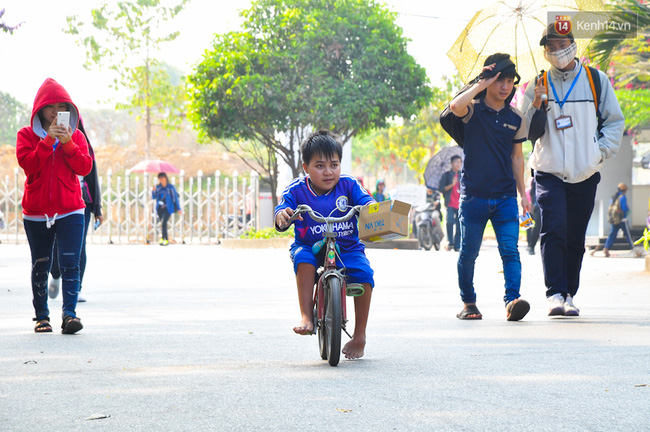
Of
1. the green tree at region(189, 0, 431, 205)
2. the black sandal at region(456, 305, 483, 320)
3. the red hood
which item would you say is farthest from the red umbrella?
the black sandal at region(456, 305, 483, 320)

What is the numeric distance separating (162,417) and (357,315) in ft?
5.96

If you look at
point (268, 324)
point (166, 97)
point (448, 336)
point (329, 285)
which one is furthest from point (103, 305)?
point (166, 97)

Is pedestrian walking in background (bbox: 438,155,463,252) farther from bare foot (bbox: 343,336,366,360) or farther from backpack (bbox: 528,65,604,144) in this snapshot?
bare foot (bbox: 343,336,366,360)

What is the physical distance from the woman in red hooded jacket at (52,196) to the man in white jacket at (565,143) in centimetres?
343

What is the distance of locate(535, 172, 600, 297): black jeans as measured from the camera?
7.52 m

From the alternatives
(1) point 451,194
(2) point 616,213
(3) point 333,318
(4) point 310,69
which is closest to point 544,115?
(3) point 333,318

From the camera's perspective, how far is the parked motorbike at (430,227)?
857 inches

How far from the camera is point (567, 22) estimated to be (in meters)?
7.77

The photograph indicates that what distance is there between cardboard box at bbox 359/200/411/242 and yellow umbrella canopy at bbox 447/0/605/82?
3.31 meters

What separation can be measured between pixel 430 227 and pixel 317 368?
16.7 meters

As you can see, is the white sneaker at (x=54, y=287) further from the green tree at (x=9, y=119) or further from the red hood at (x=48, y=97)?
the green tree at (x=9, y=119)

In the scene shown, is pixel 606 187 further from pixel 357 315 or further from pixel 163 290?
pixel 357 315

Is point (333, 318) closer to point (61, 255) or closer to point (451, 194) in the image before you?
point (61, 255)

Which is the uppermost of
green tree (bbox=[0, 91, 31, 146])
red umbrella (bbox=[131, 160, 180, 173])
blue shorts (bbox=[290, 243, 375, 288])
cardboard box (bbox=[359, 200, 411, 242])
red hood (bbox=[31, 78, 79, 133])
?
green tree (bbox=[0, 91, 31, 146])
